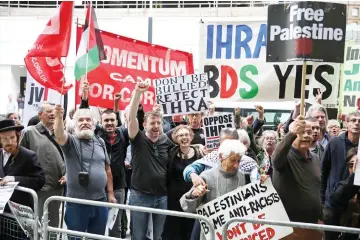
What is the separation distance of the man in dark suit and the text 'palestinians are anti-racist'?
2965 mm

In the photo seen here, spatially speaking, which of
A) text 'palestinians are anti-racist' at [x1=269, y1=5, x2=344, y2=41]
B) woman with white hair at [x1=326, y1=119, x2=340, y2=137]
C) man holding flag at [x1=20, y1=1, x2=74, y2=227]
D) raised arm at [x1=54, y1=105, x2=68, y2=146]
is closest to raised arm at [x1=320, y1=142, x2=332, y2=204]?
text 'palestinians are anti-racist' at [x1=269, y1=5, x2=344, y2=41]

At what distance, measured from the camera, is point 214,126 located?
7395 mm

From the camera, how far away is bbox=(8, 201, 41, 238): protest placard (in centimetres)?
582

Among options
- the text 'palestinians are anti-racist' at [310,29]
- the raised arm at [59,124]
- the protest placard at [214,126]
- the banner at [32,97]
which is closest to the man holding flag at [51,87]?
the banner at [32,97]

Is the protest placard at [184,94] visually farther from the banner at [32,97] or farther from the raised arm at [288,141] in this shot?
the raised arm at [288,141]

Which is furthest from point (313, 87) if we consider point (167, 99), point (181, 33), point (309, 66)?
point (181, 33)

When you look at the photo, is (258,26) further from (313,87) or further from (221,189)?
(221,189)

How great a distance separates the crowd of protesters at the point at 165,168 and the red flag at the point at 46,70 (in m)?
1.93

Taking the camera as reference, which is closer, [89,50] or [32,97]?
[89,50]

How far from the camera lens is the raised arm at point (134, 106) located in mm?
6352

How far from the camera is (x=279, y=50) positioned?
6898 millimetres

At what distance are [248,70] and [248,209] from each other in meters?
3.30

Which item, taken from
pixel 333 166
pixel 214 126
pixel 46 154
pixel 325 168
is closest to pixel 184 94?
pixel 214 126

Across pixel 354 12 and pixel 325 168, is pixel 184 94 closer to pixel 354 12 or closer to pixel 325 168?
pixel 325 168
